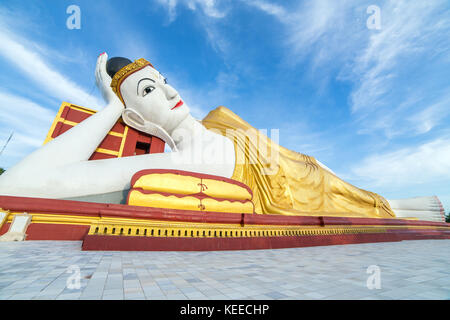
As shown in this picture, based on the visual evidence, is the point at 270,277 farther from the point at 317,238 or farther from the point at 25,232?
the point at 25,232

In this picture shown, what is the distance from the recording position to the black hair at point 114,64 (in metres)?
4.87

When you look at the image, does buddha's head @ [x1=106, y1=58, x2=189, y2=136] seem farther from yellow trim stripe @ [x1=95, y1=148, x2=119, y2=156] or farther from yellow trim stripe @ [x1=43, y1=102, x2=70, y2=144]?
yellow trim stripe @ [x1=43, y1=102, x2=70, y2=144]

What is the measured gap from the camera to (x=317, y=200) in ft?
17.7

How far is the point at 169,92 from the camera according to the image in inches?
188

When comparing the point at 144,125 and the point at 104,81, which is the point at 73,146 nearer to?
the point at 144,125

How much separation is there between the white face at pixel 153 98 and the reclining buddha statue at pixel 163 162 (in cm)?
2

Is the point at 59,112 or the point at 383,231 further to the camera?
the point at 383,231

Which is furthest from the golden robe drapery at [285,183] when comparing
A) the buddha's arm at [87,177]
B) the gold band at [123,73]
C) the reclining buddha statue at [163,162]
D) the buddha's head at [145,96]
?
the gold band at [123,73]

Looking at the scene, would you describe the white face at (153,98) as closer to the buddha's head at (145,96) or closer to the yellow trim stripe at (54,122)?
the buddha's head at (145,96)

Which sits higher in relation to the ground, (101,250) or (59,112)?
(59,112)

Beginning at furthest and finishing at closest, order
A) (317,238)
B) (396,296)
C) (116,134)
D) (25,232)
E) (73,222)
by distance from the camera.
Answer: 1. (116,134)
2. (317,238)
3. (73,222)
4. (25,232)
5. (396,296)
